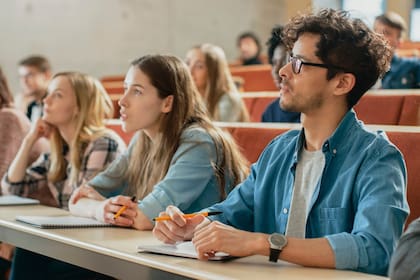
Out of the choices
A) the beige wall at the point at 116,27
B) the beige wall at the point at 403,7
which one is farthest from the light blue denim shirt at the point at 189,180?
the beige wall at the point at 403,7

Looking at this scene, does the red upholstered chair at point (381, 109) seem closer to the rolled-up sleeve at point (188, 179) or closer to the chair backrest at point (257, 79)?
the rolled-up sleeve at point (188, 179)

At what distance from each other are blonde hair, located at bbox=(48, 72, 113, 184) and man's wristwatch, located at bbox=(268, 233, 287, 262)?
1545 mm

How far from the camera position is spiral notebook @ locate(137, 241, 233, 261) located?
187 cm

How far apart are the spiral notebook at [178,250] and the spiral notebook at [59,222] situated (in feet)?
1.40

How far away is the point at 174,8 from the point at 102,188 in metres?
6.56

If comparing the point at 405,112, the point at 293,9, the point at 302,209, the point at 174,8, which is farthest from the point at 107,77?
the point at 302,209

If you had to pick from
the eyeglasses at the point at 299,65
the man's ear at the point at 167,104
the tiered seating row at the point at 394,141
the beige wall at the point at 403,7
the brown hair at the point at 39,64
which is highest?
the beige wall at the point at 403,7

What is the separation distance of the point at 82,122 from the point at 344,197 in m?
1.58

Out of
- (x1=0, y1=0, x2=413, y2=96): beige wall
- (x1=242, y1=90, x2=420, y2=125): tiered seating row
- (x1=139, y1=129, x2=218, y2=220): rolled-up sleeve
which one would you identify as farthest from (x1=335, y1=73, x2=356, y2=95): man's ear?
(x1=0, y1=0, x2=413, y2=96): beige wall

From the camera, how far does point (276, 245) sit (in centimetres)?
178

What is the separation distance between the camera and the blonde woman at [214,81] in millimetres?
4512

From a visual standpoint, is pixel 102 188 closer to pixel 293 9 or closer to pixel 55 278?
pixel 55 278

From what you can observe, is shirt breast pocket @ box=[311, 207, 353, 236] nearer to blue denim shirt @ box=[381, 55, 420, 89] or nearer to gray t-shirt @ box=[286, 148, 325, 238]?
gray t-shirt @ box=[286, 148, 325, 238]

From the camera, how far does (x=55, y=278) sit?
287 centimetres
